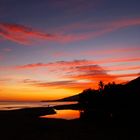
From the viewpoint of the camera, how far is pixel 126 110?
39688mm

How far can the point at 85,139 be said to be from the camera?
73.0ft

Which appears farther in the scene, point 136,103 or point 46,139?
point 136,103

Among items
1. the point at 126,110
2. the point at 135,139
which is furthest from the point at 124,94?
the point at 135,139

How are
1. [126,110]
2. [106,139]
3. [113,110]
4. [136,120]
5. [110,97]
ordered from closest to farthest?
[106,139] → [136,120] → [126,110] → [113,110] → [110,97]

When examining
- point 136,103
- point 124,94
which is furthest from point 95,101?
point 136,103

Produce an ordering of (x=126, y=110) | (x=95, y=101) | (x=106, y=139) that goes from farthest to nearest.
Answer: (x=95, y=101), (x=126, y=110), (x=106, y=139)

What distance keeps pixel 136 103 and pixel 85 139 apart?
57.6 feet

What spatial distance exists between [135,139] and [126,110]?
17.8 m

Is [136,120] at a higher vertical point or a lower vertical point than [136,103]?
lower

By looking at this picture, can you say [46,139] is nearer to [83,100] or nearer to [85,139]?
[85,139]

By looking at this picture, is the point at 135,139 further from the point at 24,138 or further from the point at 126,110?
the point at 126,110

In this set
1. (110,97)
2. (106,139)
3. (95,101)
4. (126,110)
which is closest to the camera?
(106,139)

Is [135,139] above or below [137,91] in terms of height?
Result: below

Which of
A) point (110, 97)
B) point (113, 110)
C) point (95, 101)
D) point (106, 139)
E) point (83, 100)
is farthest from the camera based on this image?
point (83, 100)
